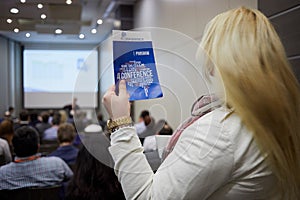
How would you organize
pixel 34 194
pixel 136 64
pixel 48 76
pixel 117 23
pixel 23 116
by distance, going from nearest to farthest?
pixel 136 64 → pixel 34 194 → pixel 23 116 → pixel 117 23 → pixel 48 76

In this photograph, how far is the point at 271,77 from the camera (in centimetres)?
78

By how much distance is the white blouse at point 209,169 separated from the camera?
29.7 inches

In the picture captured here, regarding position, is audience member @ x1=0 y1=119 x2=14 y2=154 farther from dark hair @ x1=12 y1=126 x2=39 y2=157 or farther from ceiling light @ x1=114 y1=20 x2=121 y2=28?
ceiling light @ x1=114 y1=20 x2=121 y2=28

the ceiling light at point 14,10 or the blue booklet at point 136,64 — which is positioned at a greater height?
the ceiling light at point 14,10

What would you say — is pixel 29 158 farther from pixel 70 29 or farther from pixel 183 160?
pixel 183 160

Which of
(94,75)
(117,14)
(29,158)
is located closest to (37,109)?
(117,14)

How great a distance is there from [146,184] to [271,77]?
1.17 ft

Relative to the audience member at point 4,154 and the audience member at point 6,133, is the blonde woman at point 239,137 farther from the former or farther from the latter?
the audience member at point 6,133

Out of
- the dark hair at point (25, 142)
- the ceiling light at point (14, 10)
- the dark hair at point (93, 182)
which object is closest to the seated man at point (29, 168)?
the dark hair at point (25, 142)

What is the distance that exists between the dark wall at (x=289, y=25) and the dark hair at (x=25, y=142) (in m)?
1.49

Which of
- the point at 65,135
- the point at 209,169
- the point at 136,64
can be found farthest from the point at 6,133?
the point at 209,169

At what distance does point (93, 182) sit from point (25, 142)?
2.29ft

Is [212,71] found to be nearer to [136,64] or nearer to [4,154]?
[136,64]

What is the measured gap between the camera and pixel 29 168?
2084 mm
